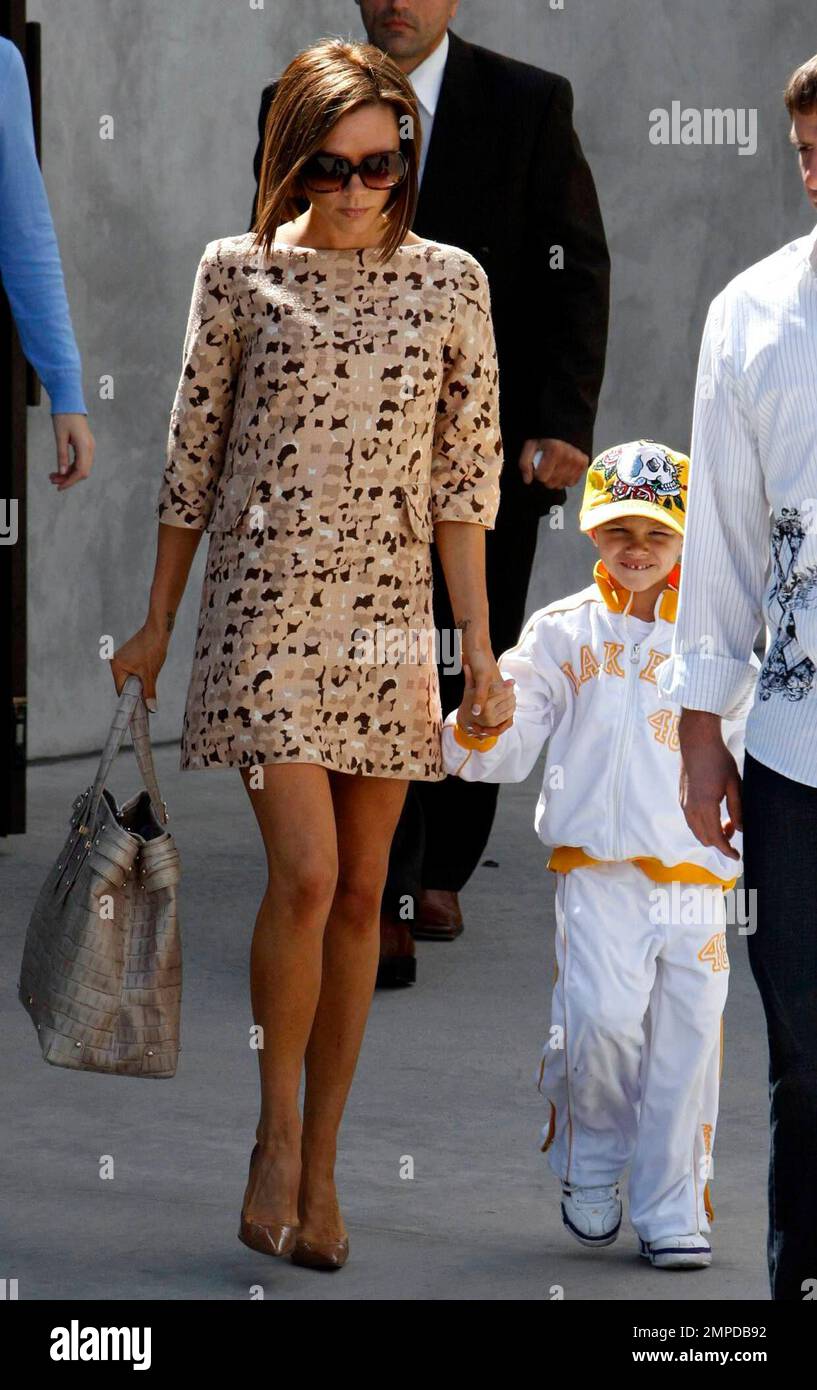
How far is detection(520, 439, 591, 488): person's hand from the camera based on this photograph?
5629mm

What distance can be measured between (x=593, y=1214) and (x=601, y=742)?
0.76 meters

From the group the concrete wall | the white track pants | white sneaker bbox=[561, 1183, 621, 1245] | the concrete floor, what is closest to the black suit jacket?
the concrete floor

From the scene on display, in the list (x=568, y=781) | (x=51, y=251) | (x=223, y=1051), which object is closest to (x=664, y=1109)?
(x=568, y=781)

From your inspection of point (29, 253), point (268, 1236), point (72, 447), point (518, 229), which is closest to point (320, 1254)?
point (268, 1236)

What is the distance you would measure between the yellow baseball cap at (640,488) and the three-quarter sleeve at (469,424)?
231 millimetres

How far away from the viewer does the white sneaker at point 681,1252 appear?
3762 millimetres

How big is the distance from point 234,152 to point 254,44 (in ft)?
1.41

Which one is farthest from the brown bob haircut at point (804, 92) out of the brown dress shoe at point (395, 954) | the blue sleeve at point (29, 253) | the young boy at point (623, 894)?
the brown dress shoe at point (395, 954)

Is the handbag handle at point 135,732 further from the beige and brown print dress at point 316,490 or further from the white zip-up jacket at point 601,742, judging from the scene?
the white zip-up jacket at point 601,742

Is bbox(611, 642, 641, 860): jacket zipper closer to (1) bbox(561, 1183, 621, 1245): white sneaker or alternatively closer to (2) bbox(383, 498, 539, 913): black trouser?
(1) bbox(561, 1183, 621, 1245): white sneaker

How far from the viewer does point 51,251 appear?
4270mm

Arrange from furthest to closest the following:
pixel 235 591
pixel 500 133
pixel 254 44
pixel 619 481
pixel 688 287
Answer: pixel 688 287 < pixel 254 44 < pixel 500 133 < pixel 619 481 < pixel 235 591

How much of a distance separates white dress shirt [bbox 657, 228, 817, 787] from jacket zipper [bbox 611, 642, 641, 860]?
2.50ft
